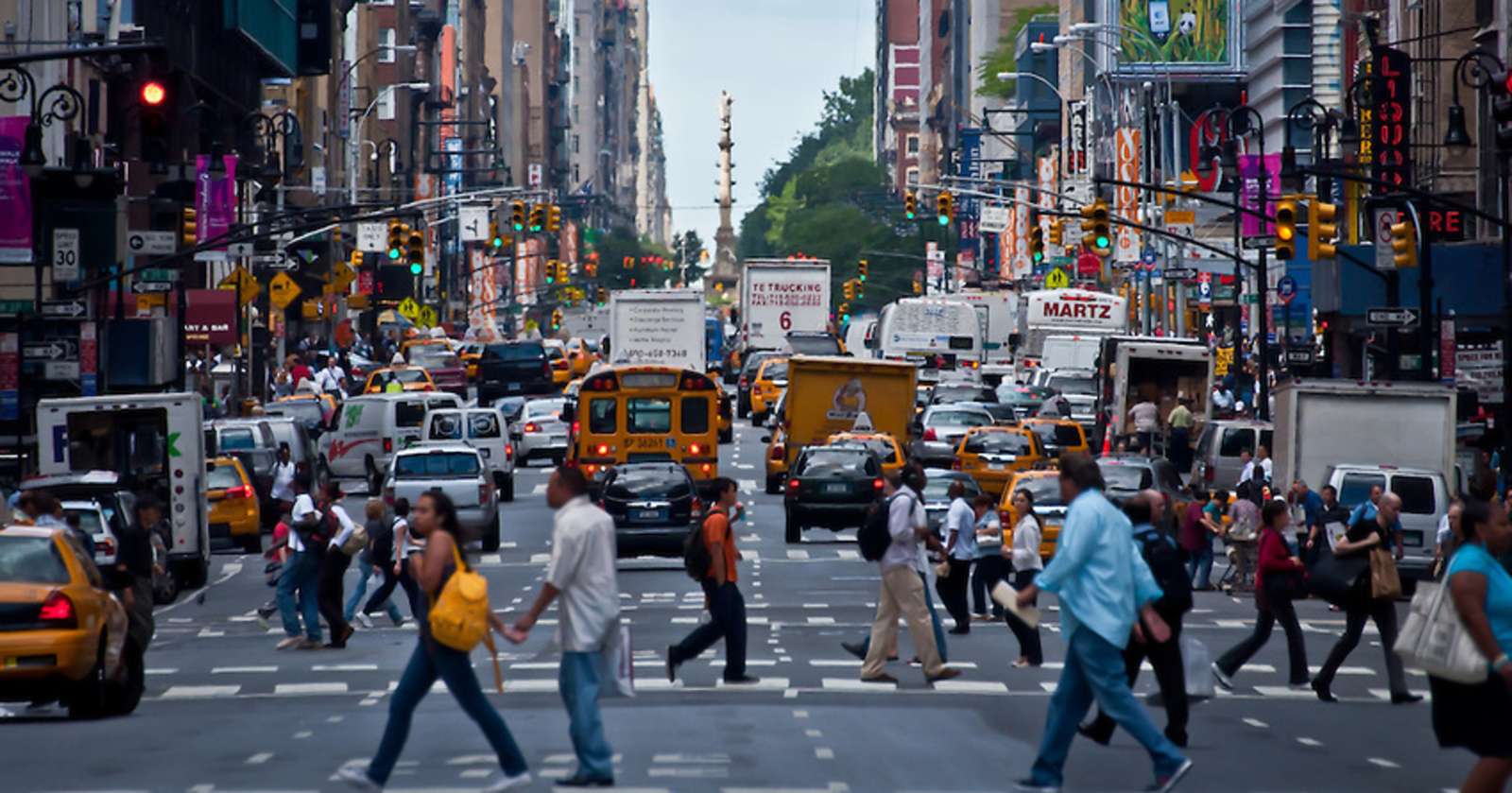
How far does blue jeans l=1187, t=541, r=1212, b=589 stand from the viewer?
34.3 m

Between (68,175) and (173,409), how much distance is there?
40.2 feet

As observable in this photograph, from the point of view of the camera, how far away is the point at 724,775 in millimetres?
15125

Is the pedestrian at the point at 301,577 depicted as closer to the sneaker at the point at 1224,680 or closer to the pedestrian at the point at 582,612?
the sneaker at the point at 1224,680

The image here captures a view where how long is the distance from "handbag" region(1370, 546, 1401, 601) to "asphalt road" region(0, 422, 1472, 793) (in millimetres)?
841

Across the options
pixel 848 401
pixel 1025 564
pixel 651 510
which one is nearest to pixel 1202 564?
pixel 651 510

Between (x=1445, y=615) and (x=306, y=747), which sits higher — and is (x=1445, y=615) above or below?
above

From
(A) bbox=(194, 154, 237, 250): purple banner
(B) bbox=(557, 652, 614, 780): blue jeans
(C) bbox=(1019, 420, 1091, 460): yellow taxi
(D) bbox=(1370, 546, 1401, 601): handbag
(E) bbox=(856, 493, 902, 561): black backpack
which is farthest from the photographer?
(A) bbox=(194, 154, 237, 250): purple banner

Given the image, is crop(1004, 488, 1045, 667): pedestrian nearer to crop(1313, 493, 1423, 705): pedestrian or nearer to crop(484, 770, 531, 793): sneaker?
crop(1313, 493, 1423, 705): pedestrian

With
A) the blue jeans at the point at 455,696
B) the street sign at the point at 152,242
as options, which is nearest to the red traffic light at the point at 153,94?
the blue jeans at the point at 455,696

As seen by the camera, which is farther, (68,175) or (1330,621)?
(68,175)

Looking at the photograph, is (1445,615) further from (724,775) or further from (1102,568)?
(724,775)

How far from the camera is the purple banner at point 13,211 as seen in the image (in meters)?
40.2

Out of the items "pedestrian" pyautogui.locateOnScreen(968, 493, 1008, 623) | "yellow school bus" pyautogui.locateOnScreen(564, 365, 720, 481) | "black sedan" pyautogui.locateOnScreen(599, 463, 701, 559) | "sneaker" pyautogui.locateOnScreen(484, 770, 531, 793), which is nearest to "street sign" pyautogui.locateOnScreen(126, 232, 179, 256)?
"yellow school bus" pyautogui.locateOnScreen(564, 365, 720, 481)

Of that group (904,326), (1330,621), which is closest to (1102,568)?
(1330,621)
